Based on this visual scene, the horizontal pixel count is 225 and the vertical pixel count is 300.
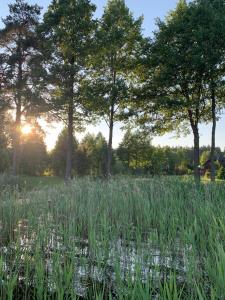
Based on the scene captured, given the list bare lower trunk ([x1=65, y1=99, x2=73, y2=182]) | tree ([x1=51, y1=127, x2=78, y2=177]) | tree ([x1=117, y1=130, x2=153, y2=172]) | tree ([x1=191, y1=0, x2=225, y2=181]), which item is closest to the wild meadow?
A: bare lower trunk ([x1=65, y1=99, x2=73, y2=182])

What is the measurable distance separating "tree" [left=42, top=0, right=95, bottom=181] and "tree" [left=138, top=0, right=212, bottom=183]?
4.02 metres

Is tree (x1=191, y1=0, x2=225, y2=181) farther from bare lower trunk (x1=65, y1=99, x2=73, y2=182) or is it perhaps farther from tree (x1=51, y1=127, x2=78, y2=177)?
tree (x1=51, y1=127, x2=78, y2=177)

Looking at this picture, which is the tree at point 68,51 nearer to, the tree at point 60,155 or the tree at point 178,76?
the tree at point 178,76

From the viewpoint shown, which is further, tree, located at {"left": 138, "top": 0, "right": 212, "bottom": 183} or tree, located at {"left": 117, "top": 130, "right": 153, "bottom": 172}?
A: tree, located at {"left": 117, "top": 130, "right": 153, "bottom": 172}

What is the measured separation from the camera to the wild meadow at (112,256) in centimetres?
271

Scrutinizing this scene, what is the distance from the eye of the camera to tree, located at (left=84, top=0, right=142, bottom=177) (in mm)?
21156

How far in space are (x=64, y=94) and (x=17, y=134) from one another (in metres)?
4.42

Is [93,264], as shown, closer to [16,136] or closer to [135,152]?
[16,136]

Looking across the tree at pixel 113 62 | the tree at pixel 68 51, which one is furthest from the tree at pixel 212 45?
the tree at pixel 68 51

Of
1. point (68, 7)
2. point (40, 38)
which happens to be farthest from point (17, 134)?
point (68, 7)

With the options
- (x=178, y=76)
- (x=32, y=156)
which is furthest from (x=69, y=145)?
(x=32, y=156)

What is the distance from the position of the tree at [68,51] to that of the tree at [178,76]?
4015 millimetres

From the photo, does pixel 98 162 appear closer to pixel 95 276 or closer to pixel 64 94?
pixel 64 94

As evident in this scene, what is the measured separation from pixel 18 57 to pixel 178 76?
10215 mm
